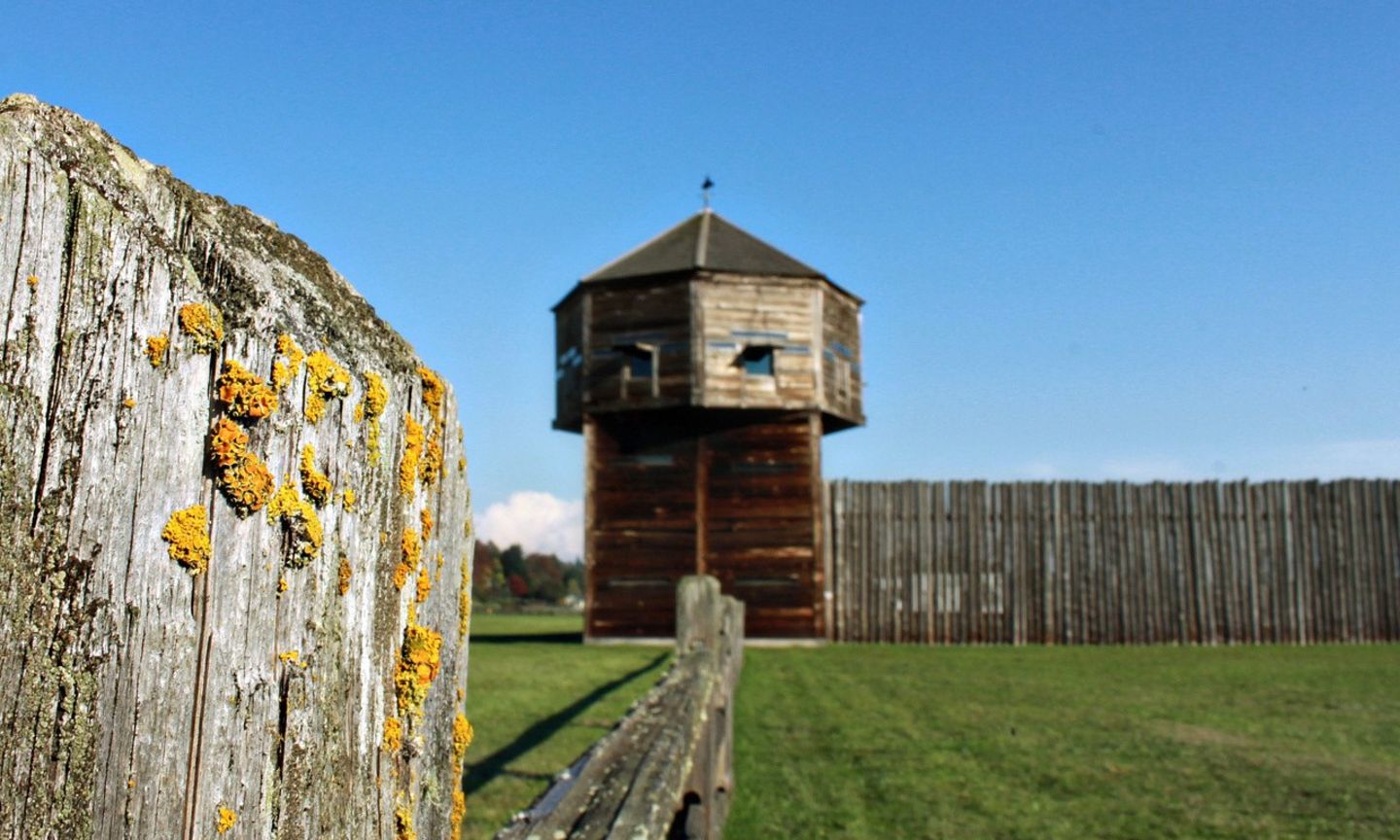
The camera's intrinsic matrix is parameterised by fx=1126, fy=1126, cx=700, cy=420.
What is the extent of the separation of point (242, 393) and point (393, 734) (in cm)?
47

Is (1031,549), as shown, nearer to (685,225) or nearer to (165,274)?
(685,225)

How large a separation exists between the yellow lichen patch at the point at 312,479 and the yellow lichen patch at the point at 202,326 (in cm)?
15

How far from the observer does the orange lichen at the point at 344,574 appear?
1137mm

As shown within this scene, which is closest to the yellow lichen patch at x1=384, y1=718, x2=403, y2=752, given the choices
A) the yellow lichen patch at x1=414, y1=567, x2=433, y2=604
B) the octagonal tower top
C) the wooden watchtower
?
the yellow lichen patch at x1=414, y1=567, x2=433, y2=604

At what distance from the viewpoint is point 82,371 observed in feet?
2.90

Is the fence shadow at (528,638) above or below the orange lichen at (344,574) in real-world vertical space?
below

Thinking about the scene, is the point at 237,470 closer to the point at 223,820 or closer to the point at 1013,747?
the point at 223,820

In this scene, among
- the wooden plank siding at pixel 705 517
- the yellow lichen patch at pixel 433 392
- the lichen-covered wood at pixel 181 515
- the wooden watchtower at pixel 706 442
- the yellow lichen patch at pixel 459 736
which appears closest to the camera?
the lichen-covered wood at pixel 181 515

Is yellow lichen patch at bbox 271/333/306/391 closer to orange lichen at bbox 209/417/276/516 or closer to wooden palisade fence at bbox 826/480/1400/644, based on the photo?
orange lichen at bbox 209/417/276/516

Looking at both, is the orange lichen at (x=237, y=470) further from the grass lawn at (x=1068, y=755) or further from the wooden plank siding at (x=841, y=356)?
the wooden plank siding at (x=841, y=356)

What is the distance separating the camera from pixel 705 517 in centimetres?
1953

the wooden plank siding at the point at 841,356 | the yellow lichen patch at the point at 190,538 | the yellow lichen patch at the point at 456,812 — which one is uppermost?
the wooden plank siding at the point at 841,356

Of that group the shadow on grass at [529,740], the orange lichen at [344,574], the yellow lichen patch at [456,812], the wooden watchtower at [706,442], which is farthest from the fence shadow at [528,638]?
the orange lichen at [344,574]

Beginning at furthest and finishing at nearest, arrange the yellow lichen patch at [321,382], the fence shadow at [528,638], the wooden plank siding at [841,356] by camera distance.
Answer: the wooden plank siding at [841,356], the fence shadow at [528,638], the yellow lichen patch at [321,382]
